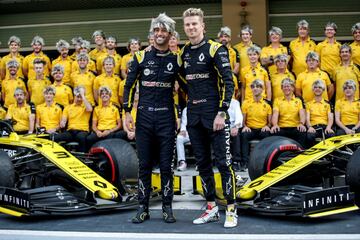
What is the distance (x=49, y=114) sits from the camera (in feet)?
33.2

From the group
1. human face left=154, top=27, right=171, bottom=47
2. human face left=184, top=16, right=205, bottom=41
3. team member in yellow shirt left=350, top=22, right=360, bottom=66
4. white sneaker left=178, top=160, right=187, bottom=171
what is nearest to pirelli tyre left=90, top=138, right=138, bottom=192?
human face left=154, top=27, right=171, bottom=47

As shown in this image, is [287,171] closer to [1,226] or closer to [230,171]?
[230,171]

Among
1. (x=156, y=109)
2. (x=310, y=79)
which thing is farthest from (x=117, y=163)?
(x=310, y=79)

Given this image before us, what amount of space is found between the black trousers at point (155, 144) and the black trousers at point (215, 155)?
0.77 ft

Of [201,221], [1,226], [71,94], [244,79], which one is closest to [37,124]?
[71,94]

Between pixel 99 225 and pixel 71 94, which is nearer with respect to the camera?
pixel 99 225

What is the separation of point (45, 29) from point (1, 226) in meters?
9.78

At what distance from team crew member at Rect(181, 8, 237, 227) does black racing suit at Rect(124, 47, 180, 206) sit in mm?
217

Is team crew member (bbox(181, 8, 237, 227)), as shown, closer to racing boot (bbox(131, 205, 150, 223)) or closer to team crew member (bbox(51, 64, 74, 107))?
racing boot (bbox(131, 205, 150, 223))

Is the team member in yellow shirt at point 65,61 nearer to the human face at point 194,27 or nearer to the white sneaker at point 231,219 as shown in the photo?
the human face at point 194,27

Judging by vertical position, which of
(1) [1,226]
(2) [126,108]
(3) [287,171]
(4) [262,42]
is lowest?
(1) [1,226]

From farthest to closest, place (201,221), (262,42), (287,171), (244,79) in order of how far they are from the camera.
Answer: (262,42)
(244,79)
(287,171)
(201,221)

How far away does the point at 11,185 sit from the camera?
6.35 meters

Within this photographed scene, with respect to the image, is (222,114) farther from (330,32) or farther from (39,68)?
(39,68)
